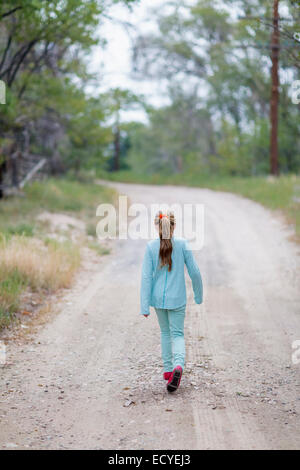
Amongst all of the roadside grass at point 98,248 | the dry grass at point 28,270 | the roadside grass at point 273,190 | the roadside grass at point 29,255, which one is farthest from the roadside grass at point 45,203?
the roadside grass at point 273,190

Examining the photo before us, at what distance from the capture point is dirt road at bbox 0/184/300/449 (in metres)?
4.21

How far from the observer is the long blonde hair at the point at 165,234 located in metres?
5.00

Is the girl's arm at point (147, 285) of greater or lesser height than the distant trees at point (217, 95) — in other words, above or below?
below

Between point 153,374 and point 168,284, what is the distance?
109cm

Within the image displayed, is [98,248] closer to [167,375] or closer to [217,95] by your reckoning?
[167,375]

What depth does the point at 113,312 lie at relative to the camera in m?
7.80

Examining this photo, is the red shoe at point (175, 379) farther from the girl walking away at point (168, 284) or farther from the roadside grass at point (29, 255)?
the roadside grass at point (29, 255)

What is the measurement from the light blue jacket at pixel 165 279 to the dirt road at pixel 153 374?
34.0 inches

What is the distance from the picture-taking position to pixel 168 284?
5.08 meters

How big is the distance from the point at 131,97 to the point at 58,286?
36.7ft

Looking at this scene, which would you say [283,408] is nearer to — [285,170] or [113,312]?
[113,312]

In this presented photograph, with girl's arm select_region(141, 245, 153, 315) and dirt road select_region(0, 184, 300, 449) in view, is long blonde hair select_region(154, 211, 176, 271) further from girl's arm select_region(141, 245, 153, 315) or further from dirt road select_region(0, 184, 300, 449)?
dirt road select_region(0, 184, 300, 449)

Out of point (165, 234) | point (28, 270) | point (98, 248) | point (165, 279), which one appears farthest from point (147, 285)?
point (98, 248)

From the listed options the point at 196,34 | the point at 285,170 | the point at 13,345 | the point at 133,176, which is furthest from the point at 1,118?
the point at 133,176
